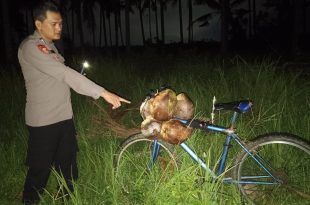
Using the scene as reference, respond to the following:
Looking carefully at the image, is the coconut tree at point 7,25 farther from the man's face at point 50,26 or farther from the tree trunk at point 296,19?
the man's face at point 50,26

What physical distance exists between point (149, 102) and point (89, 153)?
1697mm

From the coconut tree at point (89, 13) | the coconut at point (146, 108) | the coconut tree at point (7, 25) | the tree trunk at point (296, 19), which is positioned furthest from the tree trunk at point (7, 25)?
the coconut tree at point (89, 13)

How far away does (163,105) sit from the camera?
11.7ft

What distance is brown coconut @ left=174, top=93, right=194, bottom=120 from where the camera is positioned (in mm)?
3738

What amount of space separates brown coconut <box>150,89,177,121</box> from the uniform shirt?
51 cm

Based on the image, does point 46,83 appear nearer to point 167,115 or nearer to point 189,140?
point 167,115

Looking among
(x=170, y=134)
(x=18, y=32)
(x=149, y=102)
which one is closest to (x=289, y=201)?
(x=170, y=134)

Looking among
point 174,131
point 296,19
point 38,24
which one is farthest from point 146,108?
point 296,19

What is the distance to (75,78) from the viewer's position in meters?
3.46

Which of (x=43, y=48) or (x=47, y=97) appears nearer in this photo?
(x=43, y=48)

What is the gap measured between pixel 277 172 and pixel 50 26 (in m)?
2.53

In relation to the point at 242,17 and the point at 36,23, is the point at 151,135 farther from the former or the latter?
the point at 242,17

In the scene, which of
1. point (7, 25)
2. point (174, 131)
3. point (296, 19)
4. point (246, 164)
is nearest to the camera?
point (174, 131)

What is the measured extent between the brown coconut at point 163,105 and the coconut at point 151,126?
0.24 feet
